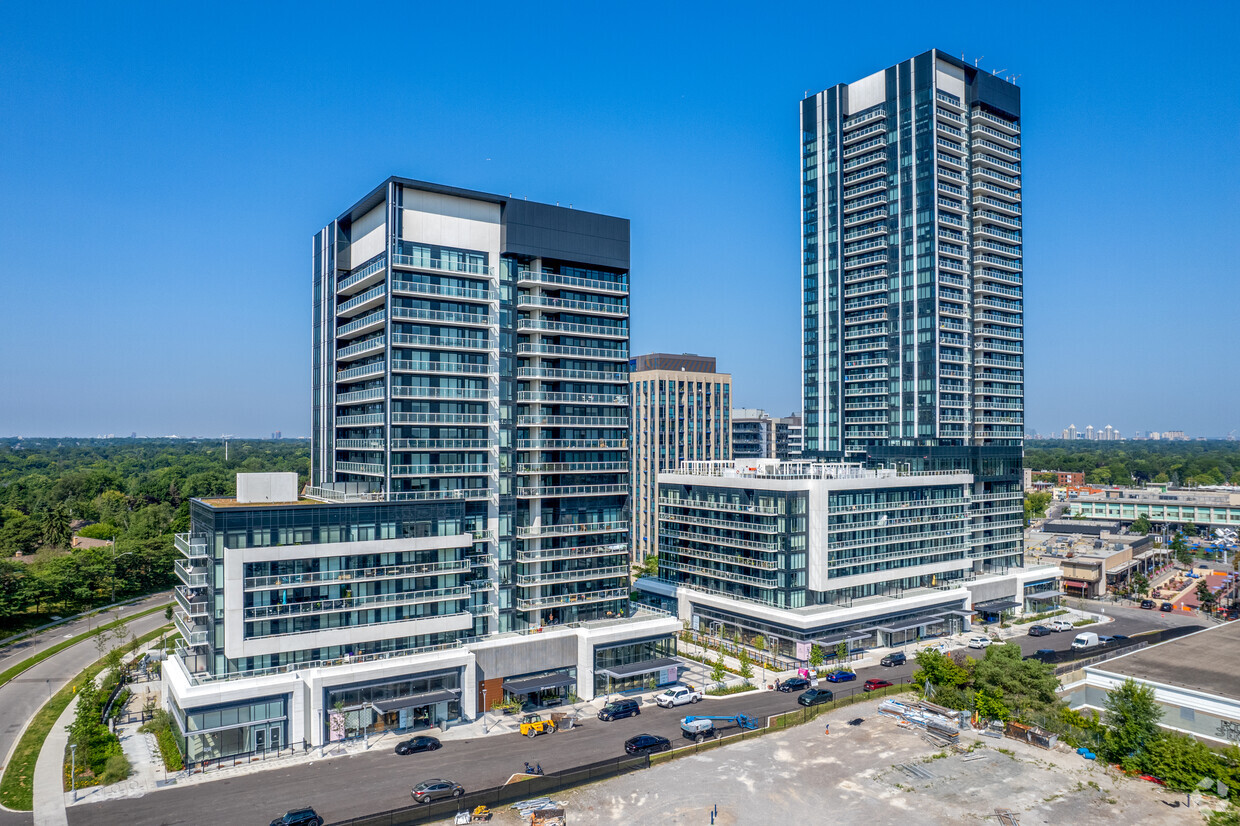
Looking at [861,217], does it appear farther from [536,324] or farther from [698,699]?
[698,699]

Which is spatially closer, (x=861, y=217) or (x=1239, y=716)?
(x=1239, y=716)

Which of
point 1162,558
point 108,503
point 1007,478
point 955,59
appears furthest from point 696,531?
point 108,503

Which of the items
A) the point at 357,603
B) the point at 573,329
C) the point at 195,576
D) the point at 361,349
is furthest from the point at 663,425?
the point at 195,576

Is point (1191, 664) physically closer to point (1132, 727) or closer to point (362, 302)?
point (1132, 727)

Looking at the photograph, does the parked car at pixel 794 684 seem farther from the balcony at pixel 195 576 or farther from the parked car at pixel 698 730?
the balcony at pixel 195 576

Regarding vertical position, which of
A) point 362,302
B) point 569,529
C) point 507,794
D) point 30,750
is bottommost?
point 30,750

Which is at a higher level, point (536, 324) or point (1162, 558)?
point (536, 324)
